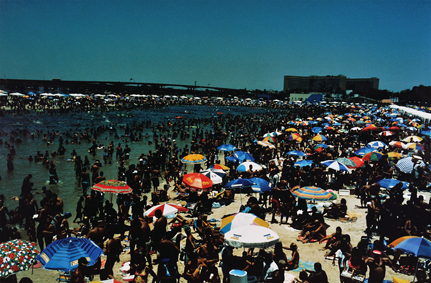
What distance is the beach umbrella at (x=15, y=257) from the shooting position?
4676 mm

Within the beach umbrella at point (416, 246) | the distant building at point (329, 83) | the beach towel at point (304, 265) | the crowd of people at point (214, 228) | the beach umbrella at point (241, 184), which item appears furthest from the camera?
the distant building at point (329, 83)

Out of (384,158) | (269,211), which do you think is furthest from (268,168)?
(384,158)

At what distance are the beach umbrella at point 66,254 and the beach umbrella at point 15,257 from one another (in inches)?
6.3

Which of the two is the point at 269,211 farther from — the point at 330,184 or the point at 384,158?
the point at 384,158

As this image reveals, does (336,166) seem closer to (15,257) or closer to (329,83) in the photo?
(15,257)

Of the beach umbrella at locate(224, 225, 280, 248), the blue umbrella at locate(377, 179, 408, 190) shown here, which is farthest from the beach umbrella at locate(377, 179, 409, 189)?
the beach umbrella at locate(224, 225, 280, 248)

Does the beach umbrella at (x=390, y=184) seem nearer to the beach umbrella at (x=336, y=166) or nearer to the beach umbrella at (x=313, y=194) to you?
the beach umbrella at (x=336, y=166)

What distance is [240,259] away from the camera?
5.96 m

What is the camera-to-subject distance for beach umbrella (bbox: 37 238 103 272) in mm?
4910

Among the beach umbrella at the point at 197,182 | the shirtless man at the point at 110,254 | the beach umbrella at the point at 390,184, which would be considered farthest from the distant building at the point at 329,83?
the shirtless man at the point at 110,254

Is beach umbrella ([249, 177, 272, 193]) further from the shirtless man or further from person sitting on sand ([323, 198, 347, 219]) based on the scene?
the shirtless man

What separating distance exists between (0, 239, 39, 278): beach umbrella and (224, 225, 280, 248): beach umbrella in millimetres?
3520

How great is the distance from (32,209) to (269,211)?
814 cm

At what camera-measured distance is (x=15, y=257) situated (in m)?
4.83
